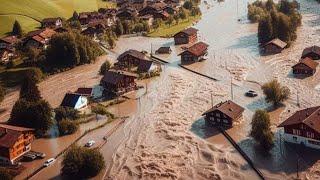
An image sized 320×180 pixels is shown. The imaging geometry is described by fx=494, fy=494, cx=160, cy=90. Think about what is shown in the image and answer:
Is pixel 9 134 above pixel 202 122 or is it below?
above

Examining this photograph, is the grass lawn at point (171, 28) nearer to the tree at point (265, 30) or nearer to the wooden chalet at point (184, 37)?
the wooden chalet at point (184, 37)

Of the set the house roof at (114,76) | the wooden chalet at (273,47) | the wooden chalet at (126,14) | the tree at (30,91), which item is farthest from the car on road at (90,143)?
the wooden chalet at (126,14)

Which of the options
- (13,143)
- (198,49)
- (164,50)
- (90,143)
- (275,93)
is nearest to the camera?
(13,143)

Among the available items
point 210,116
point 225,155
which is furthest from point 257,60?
point 225,155

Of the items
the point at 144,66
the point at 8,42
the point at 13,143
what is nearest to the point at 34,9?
the point at 8,42

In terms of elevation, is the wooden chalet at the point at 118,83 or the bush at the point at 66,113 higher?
the wooden chalet at the point at 118,83

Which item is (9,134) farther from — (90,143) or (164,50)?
(164,50)

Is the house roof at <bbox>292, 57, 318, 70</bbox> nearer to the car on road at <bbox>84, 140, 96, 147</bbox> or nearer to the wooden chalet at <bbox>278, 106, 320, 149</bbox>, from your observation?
the wooden chalet at <bbox>278, 106, 320, 149</bbox>
